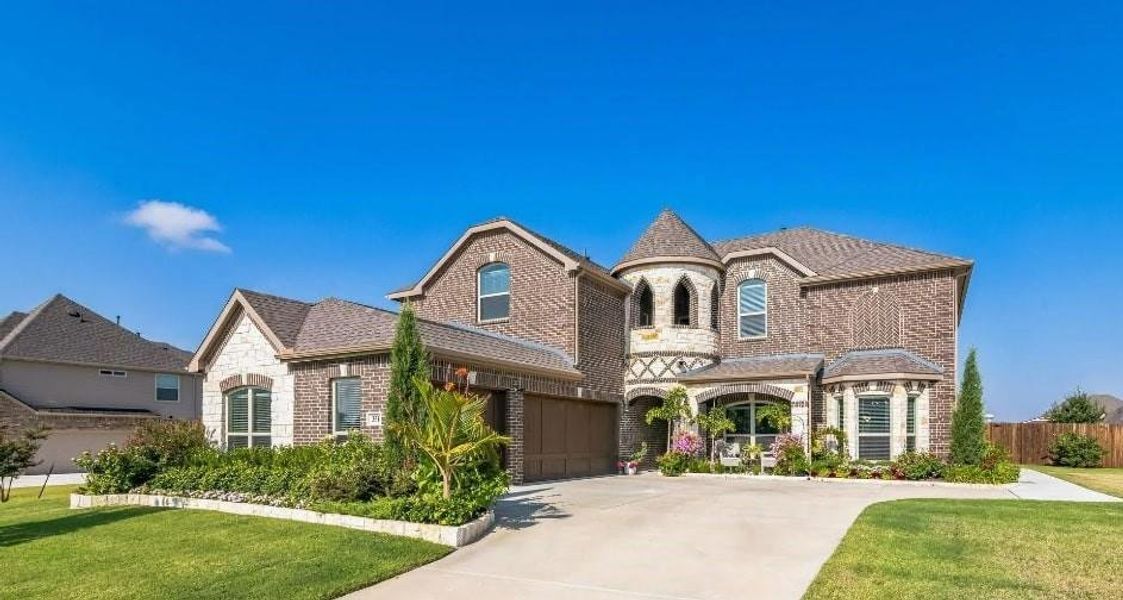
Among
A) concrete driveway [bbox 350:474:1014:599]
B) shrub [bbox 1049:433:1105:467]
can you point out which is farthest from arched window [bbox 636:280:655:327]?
shrub [bbox 1049:433:1105:467]

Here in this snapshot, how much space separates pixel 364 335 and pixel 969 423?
51.2 feet

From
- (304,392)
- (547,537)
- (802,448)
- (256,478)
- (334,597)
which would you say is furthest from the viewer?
(802,448)

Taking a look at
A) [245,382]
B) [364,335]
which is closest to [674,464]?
[364,335]

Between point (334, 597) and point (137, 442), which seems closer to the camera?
point (334, 597)

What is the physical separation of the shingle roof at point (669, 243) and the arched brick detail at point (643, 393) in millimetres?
4222

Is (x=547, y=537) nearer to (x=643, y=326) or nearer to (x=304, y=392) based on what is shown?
(x=304, y=392)

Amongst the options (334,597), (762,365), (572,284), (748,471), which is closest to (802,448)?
(748,471)

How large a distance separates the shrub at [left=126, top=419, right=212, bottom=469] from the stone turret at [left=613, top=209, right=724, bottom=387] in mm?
13069

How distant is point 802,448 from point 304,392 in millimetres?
13385

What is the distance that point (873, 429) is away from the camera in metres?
19.9

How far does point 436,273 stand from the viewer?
75.3 ft

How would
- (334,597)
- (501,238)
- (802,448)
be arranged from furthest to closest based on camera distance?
1. (501,238)
2. (802,448)
3. (334,597)

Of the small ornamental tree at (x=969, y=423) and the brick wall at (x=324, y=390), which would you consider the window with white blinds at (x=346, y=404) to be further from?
the small ornamental tree at (x=969, y=423)

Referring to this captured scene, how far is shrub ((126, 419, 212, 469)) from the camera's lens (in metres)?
14.1
